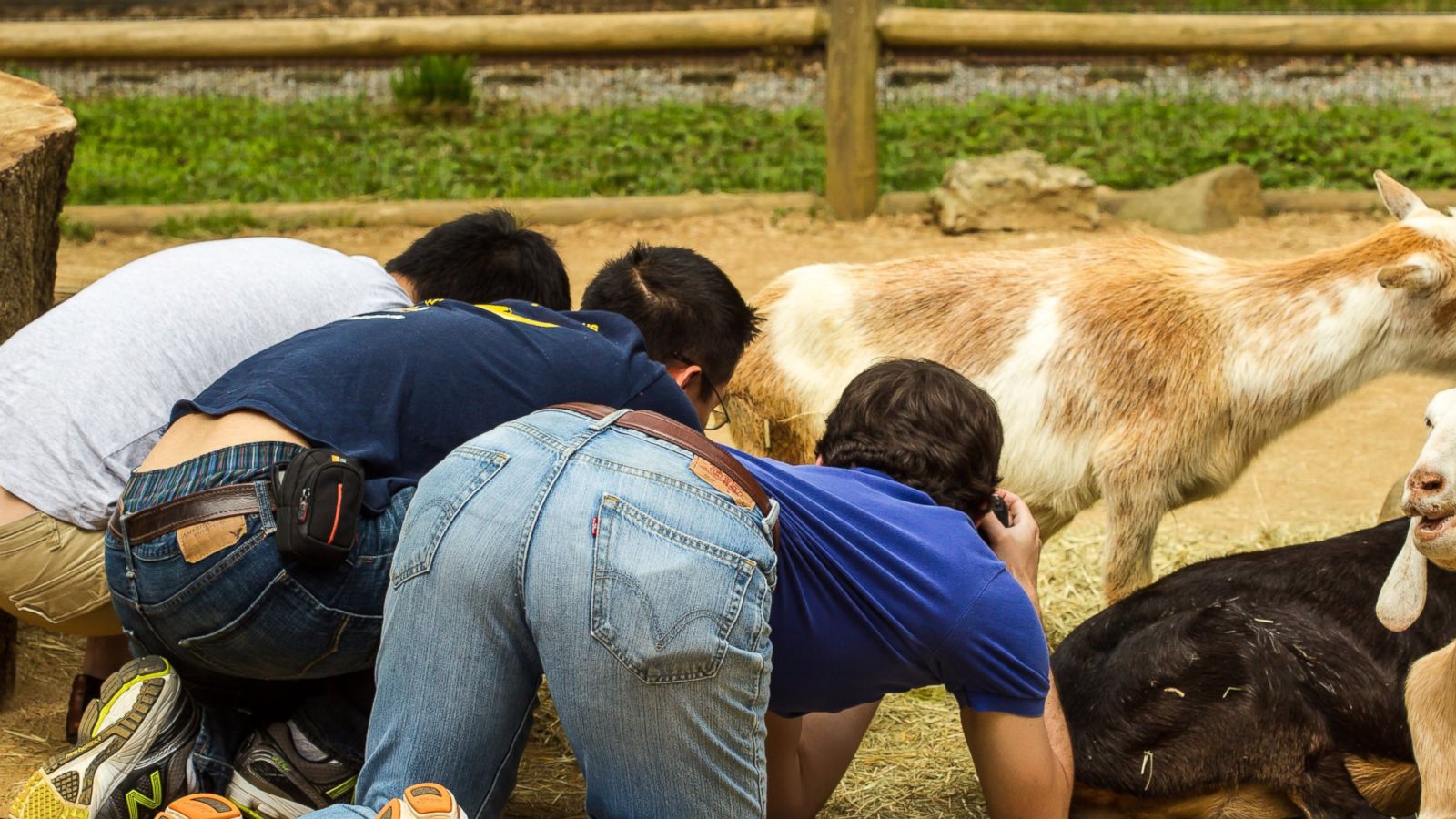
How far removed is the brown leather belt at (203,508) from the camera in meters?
2.52

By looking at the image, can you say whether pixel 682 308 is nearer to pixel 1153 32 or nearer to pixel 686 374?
pixel 686 374

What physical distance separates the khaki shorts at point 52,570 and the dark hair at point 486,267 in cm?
89

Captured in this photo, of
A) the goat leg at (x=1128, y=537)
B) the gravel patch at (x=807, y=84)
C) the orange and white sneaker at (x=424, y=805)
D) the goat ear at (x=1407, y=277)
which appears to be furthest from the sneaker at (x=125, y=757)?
the gravel patch at (x=807, y=84)

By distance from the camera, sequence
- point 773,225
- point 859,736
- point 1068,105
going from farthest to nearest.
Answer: point 1068,105 < point 773,225 < point 859,736

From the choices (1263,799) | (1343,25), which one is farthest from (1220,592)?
(1343,25)

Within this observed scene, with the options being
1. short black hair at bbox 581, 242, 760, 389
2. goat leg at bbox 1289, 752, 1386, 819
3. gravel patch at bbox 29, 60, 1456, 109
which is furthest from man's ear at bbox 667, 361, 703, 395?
gravel patch at bbox 29, 60, 1456, 109

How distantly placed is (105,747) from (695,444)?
1335 mm

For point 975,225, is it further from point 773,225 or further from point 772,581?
point 772,581

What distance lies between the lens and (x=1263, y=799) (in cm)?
313

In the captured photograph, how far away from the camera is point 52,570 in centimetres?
296

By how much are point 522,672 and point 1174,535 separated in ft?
11.9

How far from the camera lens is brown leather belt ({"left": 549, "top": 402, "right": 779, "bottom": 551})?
2.21m

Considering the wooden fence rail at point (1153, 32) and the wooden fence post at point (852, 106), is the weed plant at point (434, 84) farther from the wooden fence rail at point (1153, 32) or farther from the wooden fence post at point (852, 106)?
the wooden fence rail at point (1153, 32)

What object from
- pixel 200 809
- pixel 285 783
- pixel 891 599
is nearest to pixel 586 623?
pixel 891 599
